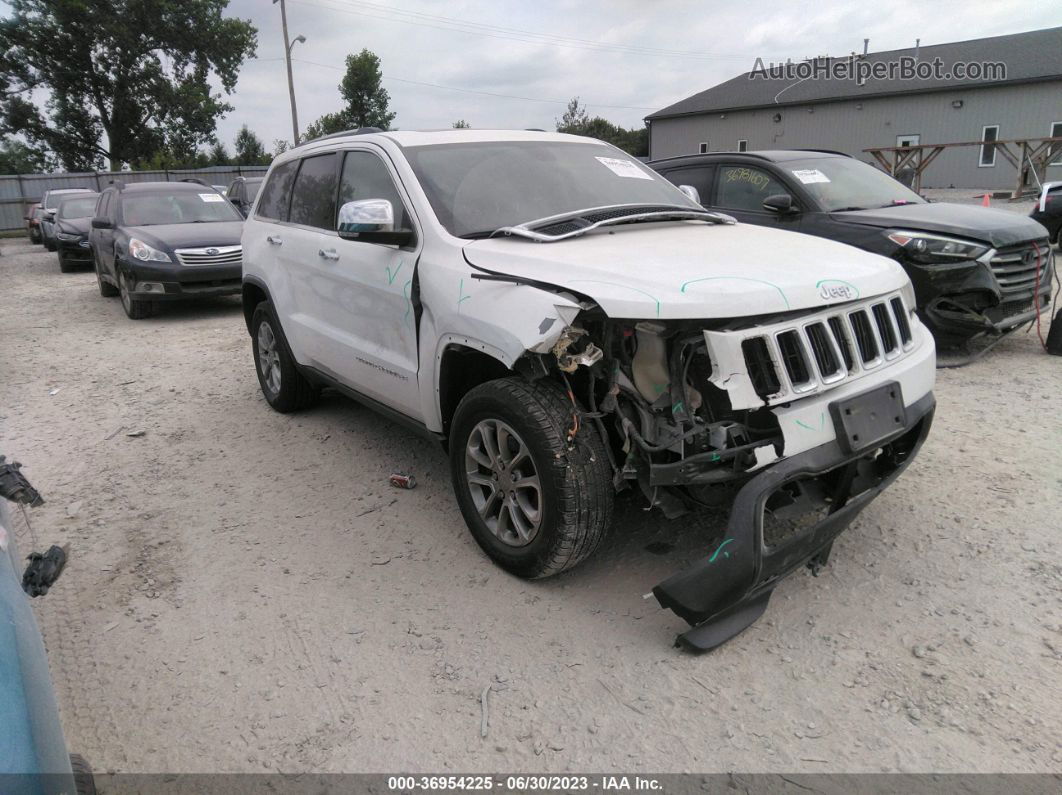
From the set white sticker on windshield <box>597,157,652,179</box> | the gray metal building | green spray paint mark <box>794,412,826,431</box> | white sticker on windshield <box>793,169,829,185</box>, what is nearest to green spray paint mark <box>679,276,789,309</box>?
green spray paint mark <box>794,412,826,431</box>

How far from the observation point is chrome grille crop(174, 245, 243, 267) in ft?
31.6

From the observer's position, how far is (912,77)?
33625 millimetres

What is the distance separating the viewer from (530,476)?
→ 122 inches

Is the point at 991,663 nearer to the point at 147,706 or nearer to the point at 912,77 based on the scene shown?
the point at 147,706

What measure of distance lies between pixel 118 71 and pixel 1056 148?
43902mm

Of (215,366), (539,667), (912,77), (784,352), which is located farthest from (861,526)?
(912,77)

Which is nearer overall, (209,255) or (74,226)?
(209,255)

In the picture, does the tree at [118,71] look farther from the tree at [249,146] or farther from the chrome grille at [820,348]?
the chrome grille at [820,348]

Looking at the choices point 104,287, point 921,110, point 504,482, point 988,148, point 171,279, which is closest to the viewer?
point 504,482

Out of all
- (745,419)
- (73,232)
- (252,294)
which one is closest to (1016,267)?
(745,419)

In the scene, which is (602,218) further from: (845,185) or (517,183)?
(845,185)

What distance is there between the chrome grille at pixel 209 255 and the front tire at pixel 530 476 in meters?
7.44

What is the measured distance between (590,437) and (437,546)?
1164 millimetres

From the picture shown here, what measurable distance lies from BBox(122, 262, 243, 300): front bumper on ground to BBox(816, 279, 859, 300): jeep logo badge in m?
8.19
